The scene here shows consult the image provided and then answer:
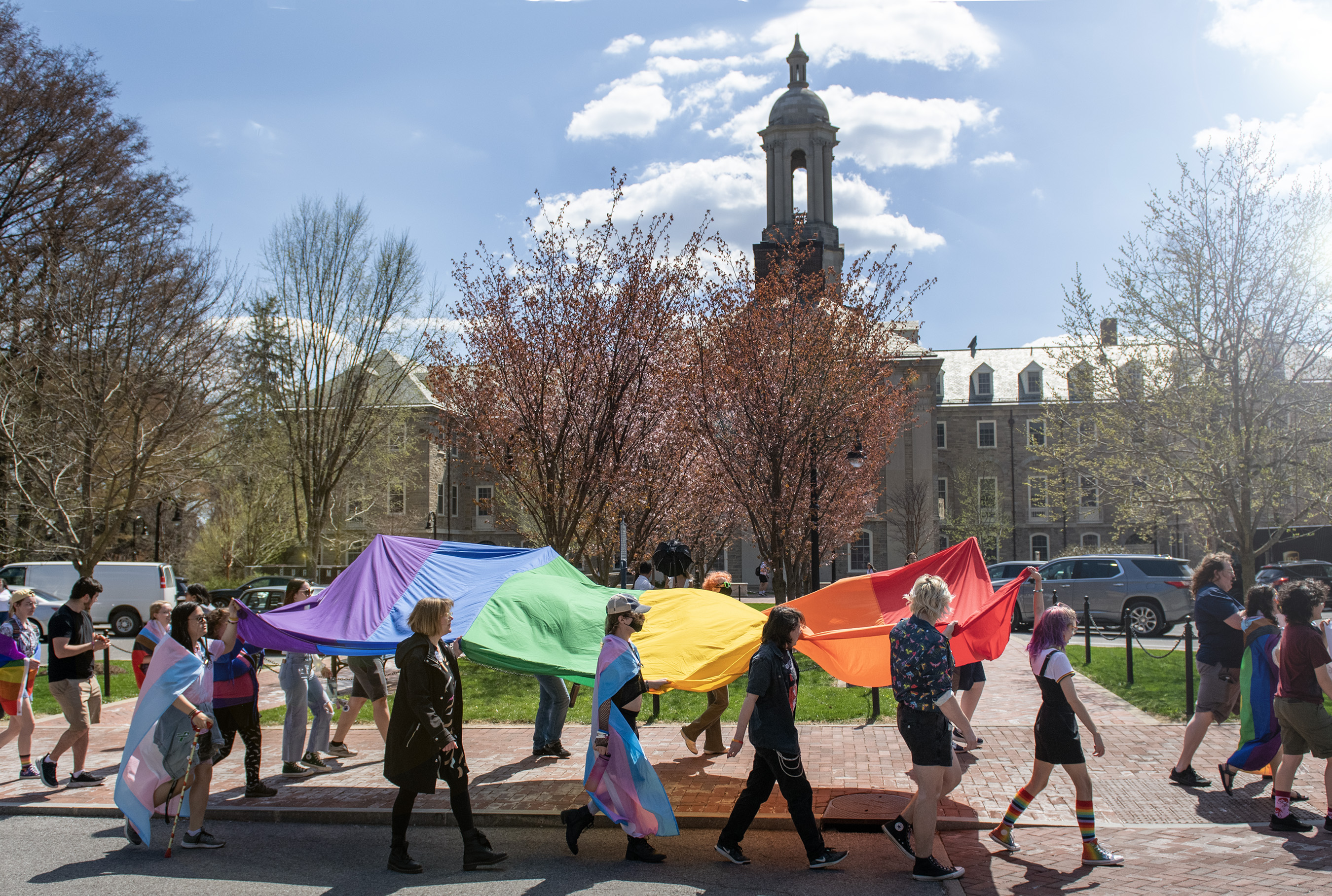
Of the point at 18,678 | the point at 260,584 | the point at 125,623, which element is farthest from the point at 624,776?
the point at 260,584

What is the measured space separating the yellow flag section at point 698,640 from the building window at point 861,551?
148 feet

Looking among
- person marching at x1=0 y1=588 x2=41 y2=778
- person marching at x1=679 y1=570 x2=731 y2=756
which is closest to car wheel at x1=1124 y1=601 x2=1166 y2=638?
person marching at x1=679 y1=570 x2=731 y2=756

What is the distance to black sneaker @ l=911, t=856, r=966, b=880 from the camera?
6008mm

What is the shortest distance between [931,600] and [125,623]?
26223mm

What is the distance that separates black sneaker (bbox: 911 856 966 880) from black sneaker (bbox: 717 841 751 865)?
1.19m

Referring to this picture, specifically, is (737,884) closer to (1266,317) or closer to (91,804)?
(91,804)

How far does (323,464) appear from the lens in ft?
96.2

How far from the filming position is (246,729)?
8422 millimetres

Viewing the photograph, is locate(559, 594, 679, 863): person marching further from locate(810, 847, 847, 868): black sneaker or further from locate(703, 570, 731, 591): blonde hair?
locate(703, 570, 731, 591): blonde hair

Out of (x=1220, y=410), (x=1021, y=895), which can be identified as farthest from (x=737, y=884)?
(x=1220, y=410)

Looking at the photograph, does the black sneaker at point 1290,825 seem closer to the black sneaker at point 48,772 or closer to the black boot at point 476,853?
the black boot at point 476,853

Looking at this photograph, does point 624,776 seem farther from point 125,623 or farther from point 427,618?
point 125,623

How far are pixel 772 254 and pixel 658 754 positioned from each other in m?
17.6

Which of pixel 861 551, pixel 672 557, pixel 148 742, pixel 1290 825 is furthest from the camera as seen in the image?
pixel 861 551
